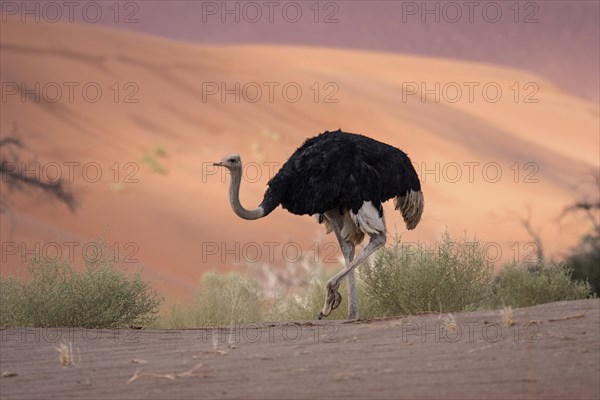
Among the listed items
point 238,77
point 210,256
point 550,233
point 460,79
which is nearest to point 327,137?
point 210,256

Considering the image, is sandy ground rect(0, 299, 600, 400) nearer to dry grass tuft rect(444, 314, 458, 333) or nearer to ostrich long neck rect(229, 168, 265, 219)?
dry grass tuft rect(444, 314, 458, 333)

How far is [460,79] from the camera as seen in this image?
74062 millimetres

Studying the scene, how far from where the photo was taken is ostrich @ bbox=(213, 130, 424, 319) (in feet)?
37.5

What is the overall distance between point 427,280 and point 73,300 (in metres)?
4.04

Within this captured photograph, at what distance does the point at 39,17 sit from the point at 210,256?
23.2 metres

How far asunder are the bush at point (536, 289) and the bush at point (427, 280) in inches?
24.7

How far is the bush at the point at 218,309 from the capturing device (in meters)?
15.5

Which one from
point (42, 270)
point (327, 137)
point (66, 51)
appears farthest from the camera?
point (66, 51)

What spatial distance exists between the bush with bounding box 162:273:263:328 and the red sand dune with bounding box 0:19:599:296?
1008 centimetres

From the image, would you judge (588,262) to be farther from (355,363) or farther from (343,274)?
(355,363)

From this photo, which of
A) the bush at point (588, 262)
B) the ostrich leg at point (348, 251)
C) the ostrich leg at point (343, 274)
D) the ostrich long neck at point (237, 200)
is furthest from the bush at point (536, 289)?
the bush at point (588, 262)

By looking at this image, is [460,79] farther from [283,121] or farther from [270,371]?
[270,371]

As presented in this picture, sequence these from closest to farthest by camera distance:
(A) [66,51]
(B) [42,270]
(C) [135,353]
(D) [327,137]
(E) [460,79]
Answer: (C) [135,353]
(D) [327,137]
(B) [42,270]
(A) [66,51]
(E) [460,79]

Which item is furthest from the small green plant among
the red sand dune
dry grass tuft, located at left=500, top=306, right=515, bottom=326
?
dry grass tuft, located at left=500, top=306, right=515, bottom=326
